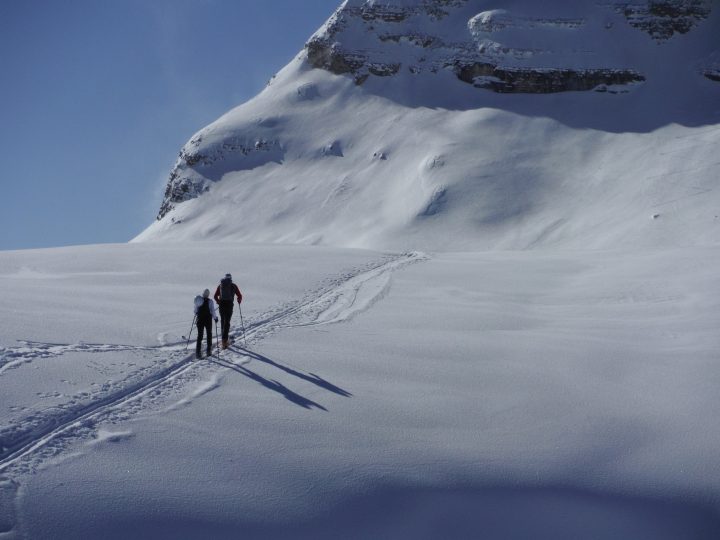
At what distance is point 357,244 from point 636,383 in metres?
45.4

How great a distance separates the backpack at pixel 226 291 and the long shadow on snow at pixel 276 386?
188 cm

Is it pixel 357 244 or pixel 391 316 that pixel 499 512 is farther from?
pixel 357 244

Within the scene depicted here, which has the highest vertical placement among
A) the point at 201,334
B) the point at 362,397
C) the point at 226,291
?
the point at 226,291

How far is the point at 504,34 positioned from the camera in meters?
86.7

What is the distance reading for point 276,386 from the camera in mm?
8617

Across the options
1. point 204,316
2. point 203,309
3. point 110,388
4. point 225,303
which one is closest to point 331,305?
point 225,303

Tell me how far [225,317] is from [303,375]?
9.80ft

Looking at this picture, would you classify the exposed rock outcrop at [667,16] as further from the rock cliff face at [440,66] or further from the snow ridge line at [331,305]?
the snow ridge line at [331,305]

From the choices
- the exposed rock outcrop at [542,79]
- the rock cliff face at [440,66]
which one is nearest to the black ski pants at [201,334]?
the rock cliff face at [440,66]

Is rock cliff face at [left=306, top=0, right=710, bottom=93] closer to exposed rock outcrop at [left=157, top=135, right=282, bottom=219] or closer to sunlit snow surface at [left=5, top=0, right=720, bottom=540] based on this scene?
exposed rock outcrop at [left=157, top=135, right=282, bottom=219]

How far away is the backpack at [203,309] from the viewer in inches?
423

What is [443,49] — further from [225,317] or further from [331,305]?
[225,317]

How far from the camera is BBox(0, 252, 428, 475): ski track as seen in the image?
6148 mm

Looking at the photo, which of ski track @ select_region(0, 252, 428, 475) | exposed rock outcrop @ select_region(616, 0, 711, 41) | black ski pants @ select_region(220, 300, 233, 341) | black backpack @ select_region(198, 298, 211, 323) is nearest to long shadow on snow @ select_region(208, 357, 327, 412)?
ski track @ select_region(0, 252, 428, 475)
